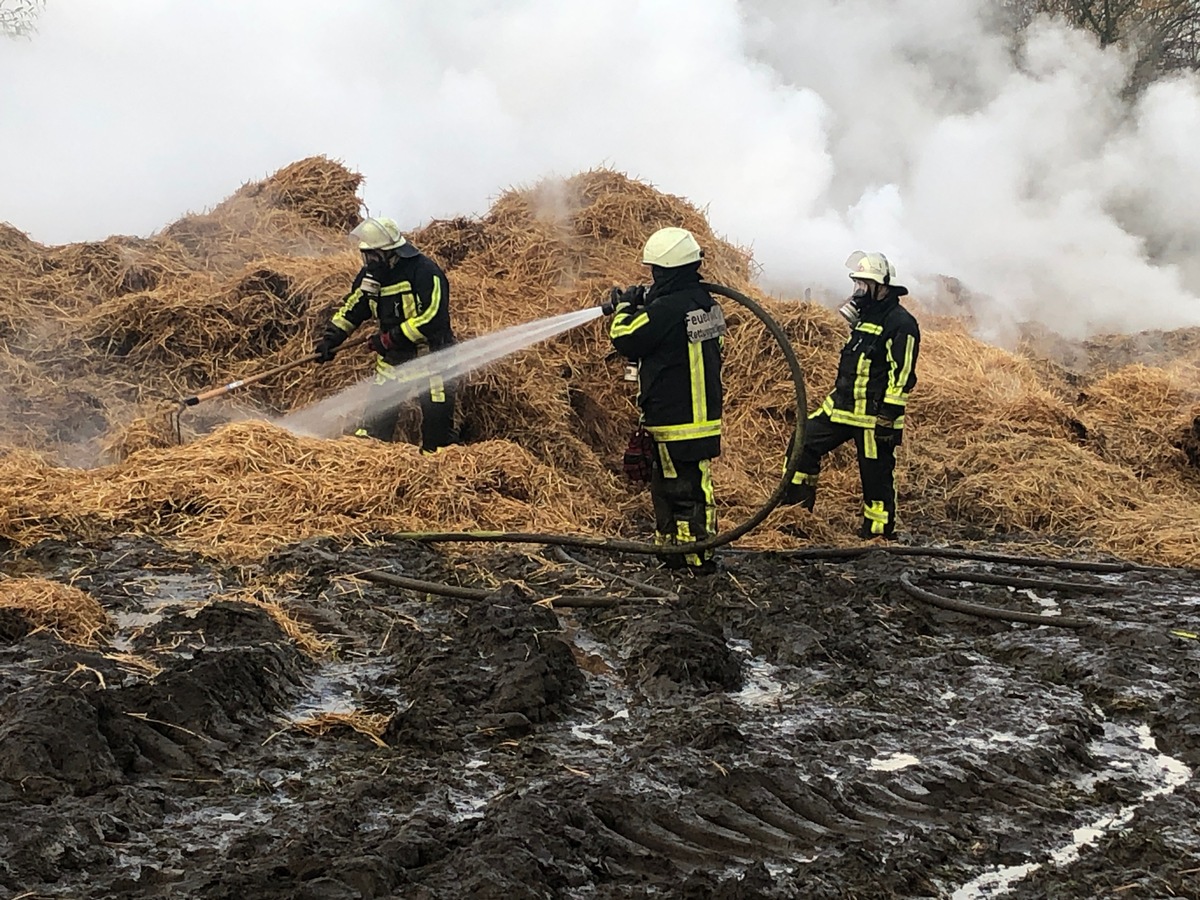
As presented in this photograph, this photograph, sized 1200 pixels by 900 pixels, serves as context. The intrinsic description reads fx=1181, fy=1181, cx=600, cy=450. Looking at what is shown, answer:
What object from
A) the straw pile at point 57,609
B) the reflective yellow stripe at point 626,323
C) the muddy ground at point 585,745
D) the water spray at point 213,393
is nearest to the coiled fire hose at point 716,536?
the muddy ground at point 585,745

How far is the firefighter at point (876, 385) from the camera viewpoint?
8086 millimetres

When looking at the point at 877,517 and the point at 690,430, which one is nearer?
the point at 690,430

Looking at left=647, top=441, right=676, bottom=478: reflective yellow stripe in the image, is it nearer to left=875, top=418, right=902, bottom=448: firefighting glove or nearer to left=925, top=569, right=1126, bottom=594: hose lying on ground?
left=925, top=569, right=1126, bottom=594: hose lying on ground

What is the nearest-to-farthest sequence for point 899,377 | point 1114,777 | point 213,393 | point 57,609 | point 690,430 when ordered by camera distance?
point 1114,777 < point 57,609 < point 690,430 < point 899,377 < point 213,393

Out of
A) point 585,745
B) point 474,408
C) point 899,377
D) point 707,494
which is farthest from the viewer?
point 474,408

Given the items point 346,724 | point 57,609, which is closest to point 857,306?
point 346,724

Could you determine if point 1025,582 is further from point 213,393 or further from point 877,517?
point 213,393

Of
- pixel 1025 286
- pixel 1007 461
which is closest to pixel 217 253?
pixel 1007 461

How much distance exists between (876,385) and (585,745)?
471 cm

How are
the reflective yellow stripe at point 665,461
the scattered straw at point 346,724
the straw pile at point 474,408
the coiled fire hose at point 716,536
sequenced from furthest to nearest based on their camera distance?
the straw pile at point 474,408, the reflective yellow stripe at point 665,461, the coiled fire hose at point 716,536, the scattered straw at point 346,724

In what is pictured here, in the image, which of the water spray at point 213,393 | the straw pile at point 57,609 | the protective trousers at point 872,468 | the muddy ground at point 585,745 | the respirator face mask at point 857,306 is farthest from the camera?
the water spray at point 213,393

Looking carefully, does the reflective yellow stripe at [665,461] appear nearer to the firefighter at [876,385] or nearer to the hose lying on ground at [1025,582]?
the hose lying on ground at [1025,582]

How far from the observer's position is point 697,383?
21.1 feet

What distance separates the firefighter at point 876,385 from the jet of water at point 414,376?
192 cm
